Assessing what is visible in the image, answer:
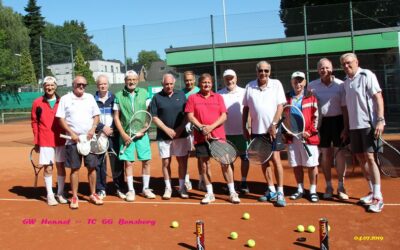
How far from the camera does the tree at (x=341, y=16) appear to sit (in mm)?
13422

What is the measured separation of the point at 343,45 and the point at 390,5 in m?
3.17

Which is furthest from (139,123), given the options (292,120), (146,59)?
(146,59)

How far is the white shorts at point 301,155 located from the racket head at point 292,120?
165mm

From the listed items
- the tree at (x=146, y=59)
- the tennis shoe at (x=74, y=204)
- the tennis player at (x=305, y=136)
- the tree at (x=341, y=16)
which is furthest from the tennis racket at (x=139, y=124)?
the tree at (x=146, y=59)

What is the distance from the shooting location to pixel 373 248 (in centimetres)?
420

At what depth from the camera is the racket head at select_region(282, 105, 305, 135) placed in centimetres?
589

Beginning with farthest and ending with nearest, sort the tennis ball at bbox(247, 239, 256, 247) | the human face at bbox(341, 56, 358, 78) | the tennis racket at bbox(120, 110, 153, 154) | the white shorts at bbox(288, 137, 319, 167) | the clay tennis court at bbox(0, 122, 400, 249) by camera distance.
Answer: the tennis racket at bbox(120, 110, 153, 154)
the white shorts at bbox(288, 137, 319, 167)
the human face at bbox(341, 56, 358, 78)
the clay tennis court at bbox(0, 122, 400, 249)
the tennis ball at bbox(247, 239, 256, 247)

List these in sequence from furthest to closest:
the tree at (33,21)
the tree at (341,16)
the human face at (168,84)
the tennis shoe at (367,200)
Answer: the tree at (33,21), the tree at (341,16), the human face at (168,84), the tennis shoe at (367,200)

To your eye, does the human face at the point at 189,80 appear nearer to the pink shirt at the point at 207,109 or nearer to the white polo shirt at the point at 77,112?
the pink shirt at the point at 207,109

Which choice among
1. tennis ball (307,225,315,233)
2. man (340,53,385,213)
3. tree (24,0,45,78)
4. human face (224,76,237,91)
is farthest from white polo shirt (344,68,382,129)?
tree (24,0,45,78)

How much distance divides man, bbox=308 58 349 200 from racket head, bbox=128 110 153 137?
243cm

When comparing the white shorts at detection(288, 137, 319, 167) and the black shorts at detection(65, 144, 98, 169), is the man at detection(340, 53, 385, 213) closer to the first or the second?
the white shorts at detection(288, 137, 319, 167)

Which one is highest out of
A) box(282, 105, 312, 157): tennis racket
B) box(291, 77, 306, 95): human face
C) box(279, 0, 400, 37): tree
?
box(279, 0, 400, 37): tree

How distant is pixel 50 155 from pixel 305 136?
3737mm
